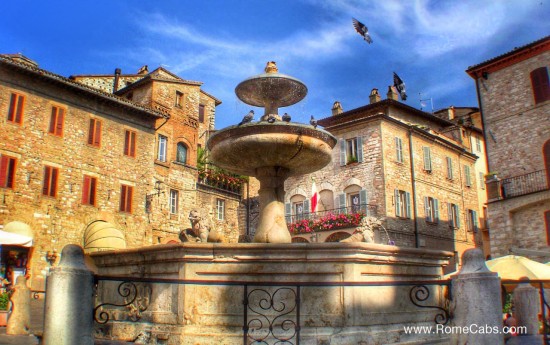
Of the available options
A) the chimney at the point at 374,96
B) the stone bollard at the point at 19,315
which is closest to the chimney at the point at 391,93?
the chimney at the point at 374,96

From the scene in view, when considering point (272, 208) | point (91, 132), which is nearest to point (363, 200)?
point (91, 132)

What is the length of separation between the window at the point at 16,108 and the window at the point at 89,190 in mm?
4098

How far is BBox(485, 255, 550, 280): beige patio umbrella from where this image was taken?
11.3 meters

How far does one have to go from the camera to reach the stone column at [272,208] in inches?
340

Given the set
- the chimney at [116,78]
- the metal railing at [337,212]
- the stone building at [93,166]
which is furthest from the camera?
the chimney at [116,78]

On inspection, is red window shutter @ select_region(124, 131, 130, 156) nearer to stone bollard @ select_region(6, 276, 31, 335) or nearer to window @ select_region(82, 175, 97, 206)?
window @ select_region(82, 175, 97, 206)

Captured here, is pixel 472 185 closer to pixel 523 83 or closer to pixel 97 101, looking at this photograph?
pixel 523 83

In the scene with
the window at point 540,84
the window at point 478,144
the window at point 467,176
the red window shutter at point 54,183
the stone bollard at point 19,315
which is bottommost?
the stone bollard at point 19,315

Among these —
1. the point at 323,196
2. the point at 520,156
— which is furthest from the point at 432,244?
the point at 520,156

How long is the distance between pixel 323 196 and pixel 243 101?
20804mm

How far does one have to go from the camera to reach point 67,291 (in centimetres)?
422

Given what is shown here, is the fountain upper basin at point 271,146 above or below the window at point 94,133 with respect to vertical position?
below

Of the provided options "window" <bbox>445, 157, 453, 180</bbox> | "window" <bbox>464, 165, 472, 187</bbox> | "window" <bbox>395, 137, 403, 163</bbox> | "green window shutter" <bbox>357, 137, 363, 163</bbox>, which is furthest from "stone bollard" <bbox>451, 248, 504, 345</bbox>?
"window" <bbox>464, 165, 472, 187</bbox>

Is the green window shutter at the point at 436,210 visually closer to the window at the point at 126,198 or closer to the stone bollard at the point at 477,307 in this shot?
the window at the point at 126,198
